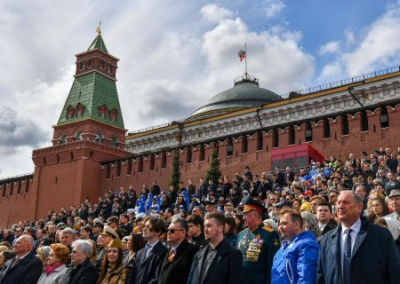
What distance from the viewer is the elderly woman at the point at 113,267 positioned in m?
6.22

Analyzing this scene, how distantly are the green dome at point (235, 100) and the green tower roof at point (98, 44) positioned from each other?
9975 millimetres

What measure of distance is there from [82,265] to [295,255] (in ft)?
10.5

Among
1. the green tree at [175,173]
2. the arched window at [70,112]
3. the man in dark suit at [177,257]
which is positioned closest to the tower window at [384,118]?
the green tree at [175,173]

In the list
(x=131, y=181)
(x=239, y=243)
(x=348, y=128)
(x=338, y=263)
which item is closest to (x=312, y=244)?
(x=338, y=263)

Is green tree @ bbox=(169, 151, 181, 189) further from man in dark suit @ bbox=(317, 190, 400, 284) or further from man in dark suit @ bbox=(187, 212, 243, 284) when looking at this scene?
A: man in dark suit @ bbox=(317, 190, 400, 284)

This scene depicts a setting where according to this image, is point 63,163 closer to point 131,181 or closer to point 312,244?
point 131,181

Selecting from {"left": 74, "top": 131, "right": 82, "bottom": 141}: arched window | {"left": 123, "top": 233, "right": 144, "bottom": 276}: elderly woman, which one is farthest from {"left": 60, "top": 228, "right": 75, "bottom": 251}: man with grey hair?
{"left": 74, "top": 131, "right": 82, "bottom": 141}: arched window

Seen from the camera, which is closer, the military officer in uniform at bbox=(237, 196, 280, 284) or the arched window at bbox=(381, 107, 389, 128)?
the military officer in uniform at bbox=(237, 196, 280, 284)

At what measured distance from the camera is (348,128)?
24609 mm

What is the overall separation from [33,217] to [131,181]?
27.4 ft

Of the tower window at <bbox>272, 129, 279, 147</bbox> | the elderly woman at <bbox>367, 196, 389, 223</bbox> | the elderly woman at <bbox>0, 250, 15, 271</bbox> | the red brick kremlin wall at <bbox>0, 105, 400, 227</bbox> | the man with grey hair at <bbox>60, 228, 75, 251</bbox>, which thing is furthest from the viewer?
the tower window at <bbox>272, 129, 279, 147</bbox>

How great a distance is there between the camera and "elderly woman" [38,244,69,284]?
678cm

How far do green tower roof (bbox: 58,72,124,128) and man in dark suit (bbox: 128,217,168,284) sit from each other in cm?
3077

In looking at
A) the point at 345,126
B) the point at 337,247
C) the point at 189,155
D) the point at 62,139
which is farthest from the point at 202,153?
the point at 337,247
